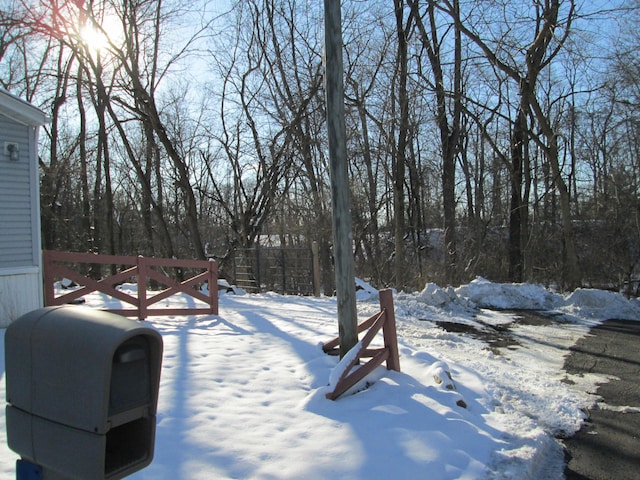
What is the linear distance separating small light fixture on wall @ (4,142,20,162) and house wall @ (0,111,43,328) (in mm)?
60

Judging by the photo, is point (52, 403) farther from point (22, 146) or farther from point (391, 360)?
point (22, 146)

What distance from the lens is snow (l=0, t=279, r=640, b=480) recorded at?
3.57 m

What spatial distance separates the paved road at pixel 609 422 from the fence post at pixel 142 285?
22.4ft

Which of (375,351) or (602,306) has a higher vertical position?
(375,351)

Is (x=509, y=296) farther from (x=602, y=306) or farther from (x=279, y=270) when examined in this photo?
(x=279, y=270)

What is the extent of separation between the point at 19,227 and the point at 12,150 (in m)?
1.37

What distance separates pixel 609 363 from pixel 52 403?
720 cm

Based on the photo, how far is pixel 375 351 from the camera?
5.54 m

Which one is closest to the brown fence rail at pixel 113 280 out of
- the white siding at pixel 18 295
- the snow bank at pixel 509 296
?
the white siding at pixel 18 295

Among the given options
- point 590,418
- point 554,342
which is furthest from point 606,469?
point 554,342

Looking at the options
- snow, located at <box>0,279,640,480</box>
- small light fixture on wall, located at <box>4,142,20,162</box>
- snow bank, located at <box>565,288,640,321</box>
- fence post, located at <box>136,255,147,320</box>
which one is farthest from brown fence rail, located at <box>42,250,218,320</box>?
snow bank, located at <box>565,288,640,321</box>

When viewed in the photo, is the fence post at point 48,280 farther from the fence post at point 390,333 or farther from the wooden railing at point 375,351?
the fence post at point 390,333

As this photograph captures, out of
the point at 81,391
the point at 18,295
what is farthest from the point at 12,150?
the point at 81,391

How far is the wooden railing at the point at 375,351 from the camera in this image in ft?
15.8
